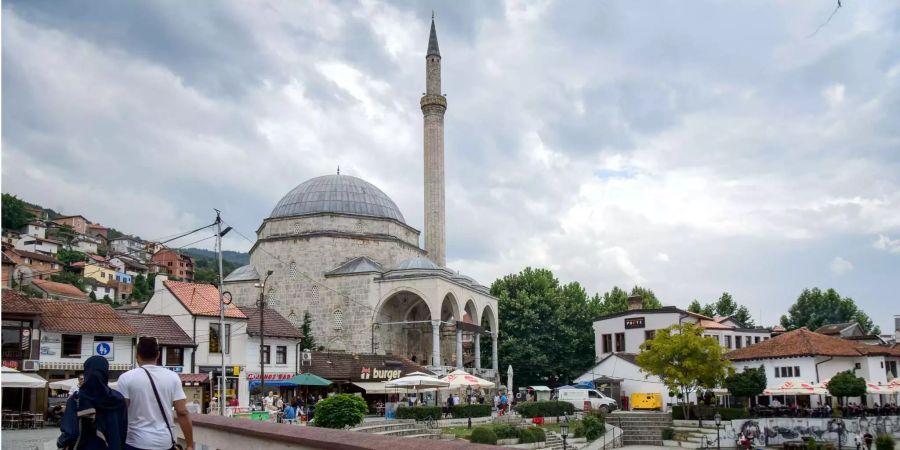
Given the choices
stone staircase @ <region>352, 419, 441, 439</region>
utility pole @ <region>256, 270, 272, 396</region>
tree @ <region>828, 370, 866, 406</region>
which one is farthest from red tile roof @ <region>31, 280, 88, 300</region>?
tree @ <region>828, 370, 866, 406</region>

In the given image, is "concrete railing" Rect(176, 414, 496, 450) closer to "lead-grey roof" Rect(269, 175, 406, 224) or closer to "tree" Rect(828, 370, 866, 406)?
"tree" Rect(828, 370, 866, 406)

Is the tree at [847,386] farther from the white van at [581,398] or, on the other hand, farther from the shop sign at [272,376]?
the shop sign at [272,376]

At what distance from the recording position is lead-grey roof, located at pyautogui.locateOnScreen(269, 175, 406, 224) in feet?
159

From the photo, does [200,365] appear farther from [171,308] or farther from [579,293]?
[579,293]

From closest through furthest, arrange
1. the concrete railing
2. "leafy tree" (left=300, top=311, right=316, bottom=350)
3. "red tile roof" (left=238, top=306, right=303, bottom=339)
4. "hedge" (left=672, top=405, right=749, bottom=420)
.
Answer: the concrete railing < "hedge" (left=672, top=405, right=749, bottom=420) < "red tile roof" (left=238, top=306, right=303, bottom=339) < "leafy tree" (left=300, top=311, right=316, bottom=350)

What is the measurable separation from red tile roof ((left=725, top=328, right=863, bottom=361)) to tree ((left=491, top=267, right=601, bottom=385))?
48.4ft

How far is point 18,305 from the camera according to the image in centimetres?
2581

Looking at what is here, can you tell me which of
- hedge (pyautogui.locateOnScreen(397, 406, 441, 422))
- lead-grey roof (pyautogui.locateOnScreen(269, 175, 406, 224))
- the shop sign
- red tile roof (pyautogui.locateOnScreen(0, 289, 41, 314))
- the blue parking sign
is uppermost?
lead-grey roof (pyautogui.locateOnScreen(269, 175, 406, 224))

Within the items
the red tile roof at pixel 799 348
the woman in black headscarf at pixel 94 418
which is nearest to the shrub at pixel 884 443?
the red tile roof at pixel 799 348

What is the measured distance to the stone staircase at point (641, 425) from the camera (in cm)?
2925

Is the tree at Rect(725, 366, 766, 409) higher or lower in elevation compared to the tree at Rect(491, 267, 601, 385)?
lower

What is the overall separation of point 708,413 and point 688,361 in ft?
6.75

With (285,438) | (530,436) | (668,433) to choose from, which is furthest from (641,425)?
(285,438)

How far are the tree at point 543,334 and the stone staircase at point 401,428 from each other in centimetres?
2626
